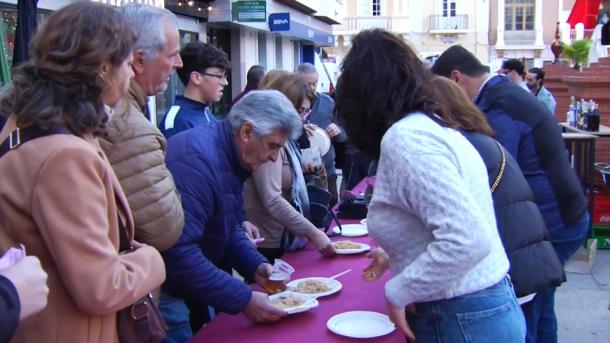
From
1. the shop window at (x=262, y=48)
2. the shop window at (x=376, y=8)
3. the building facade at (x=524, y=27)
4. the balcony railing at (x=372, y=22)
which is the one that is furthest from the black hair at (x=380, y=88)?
the building facade at (x=524, y=27)

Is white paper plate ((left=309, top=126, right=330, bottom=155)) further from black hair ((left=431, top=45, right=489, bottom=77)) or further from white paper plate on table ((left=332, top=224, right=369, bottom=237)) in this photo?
black hair ((left=431, top=45, right=489, bottom=77))

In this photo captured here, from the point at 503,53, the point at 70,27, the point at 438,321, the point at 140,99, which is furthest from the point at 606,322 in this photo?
the point at 503,53

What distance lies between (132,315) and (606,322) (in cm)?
437

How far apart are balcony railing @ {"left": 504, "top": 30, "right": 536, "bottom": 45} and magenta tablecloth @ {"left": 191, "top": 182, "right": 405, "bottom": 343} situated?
44.5 m

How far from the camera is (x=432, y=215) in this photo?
1704 mm

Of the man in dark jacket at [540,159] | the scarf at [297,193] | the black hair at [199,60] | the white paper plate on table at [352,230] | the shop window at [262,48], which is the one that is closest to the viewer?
the man in dark jacket at [540,159]

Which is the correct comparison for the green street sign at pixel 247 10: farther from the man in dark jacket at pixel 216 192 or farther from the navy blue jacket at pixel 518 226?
the navy blue jacket at pixel 518 226

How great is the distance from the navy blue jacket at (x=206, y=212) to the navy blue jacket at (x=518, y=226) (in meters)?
0.94

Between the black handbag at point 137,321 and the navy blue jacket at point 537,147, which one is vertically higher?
the navy blue jacket at point 537,147

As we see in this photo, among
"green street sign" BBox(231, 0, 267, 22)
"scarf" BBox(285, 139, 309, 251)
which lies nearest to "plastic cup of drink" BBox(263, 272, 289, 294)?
"scarf" BBox(285, 139, 309, 251)

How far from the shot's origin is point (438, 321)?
73.5 inches

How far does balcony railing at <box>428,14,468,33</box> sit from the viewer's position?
44094mm

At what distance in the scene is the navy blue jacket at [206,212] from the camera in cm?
238

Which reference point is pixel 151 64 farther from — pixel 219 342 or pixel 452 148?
pixel 452 148
